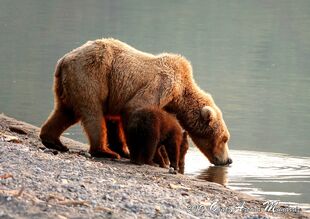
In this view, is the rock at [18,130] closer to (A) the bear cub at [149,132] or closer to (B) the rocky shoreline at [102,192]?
(B) the rocky shoreline at [102,192]

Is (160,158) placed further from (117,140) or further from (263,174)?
(263,174)

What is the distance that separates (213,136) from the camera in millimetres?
15086

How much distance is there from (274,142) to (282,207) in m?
7.58

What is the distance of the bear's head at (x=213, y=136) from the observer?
14805mm

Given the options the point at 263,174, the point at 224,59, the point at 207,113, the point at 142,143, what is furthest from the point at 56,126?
the point at 224,59

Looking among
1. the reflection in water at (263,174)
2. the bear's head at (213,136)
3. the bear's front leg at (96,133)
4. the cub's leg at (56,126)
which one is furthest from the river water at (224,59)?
the cub's leg at (56,126)

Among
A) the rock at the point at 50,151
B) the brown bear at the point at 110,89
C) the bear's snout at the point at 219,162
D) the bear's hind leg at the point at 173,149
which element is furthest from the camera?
the bear's snout at the point at 219,162

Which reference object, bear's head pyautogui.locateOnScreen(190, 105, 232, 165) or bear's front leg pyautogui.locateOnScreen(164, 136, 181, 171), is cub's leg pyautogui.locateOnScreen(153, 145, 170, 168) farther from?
bear's head pyautogui.locateOnScreen(190, 105, 232, 165)

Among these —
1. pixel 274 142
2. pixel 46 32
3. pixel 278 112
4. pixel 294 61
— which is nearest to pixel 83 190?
pixel 274 142

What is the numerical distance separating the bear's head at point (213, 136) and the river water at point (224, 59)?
0.72 ft

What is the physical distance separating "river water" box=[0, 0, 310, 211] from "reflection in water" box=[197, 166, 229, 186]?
0.09 ft

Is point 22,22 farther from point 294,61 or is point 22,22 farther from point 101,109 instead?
point 101,109

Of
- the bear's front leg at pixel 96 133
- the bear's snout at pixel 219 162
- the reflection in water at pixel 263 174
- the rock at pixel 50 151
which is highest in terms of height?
the bear's front leg at pixel 96 133

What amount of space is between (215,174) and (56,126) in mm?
2524
